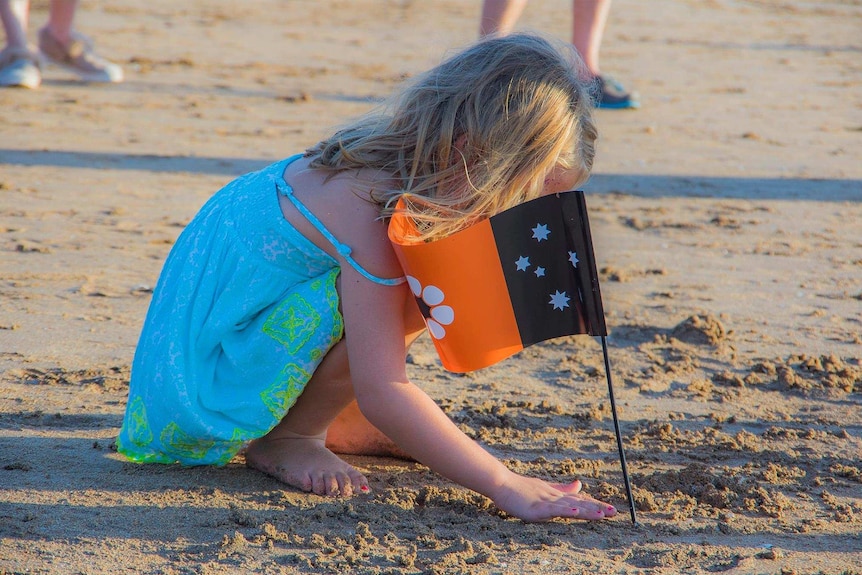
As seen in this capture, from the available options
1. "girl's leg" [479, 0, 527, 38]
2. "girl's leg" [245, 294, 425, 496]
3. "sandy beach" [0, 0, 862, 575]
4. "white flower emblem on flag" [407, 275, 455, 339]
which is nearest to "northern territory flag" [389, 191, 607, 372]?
"white flower emblem on flag" [407, 275, 455, 339]

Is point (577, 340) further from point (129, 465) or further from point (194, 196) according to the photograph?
point (194, 196)

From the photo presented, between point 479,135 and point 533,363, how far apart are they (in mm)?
1195

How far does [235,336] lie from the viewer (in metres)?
2.26

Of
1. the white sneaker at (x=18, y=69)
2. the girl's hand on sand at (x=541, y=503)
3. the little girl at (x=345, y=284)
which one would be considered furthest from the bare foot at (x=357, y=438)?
the white sneaker at (x=18, y=69)

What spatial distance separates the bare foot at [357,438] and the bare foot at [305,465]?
0.41 ft

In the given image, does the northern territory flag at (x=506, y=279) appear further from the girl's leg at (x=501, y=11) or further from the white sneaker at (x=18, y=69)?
the white sneaker at (x=18, y=69)

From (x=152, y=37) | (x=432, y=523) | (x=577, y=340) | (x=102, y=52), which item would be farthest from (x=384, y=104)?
(x=152, y=37)

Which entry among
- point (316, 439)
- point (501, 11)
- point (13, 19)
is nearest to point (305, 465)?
point (316, 439)

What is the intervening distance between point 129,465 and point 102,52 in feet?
20.1

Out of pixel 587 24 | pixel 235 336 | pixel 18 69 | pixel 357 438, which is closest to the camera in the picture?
pixel 235 336

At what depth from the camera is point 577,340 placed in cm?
330

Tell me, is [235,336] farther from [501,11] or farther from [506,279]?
[501,11]

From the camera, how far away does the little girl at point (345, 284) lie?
6.87 feet

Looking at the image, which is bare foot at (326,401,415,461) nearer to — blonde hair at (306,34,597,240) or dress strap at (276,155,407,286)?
dress strap at (276,155,407,286)
